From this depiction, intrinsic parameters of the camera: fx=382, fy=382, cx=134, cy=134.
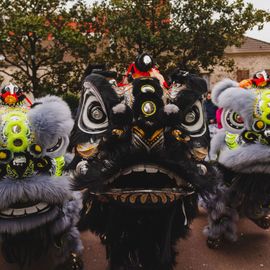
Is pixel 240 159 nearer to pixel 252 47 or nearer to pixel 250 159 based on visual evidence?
pixel 250 159

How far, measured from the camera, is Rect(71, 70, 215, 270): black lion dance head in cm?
204

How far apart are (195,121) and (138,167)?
0.51m

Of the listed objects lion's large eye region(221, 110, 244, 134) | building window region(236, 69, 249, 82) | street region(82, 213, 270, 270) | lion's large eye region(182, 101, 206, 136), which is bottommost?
street region(82, 213, 270, 270)

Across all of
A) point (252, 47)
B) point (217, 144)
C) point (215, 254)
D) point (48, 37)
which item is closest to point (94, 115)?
point (217, 144)

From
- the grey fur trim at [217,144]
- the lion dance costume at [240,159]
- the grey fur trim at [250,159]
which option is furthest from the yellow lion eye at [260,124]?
the grey fur trim at [217,144]

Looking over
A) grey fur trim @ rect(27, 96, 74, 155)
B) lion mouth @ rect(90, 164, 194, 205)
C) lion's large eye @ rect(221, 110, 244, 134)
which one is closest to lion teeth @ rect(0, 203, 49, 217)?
grey fur trim @ rect(27, 96, 74, 155)

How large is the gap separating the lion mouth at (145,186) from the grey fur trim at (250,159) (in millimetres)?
1000

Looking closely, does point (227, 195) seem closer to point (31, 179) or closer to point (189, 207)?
point (189, 207)

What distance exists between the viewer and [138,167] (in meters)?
2.06

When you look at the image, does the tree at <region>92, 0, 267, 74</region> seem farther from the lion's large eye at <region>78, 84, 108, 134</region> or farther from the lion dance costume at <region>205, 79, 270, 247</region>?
the lion's large eye at <region>78, 84, 108, 134</region>

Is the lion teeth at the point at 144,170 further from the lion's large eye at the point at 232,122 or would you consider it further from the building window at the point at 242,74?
the building window at the point at 242,74

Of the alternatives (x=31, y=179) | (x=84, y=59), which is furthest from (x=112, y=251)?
(x=84, y=59)

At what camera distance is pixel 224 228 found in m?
3.46

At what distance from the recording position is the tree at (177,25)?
10.8 meters
